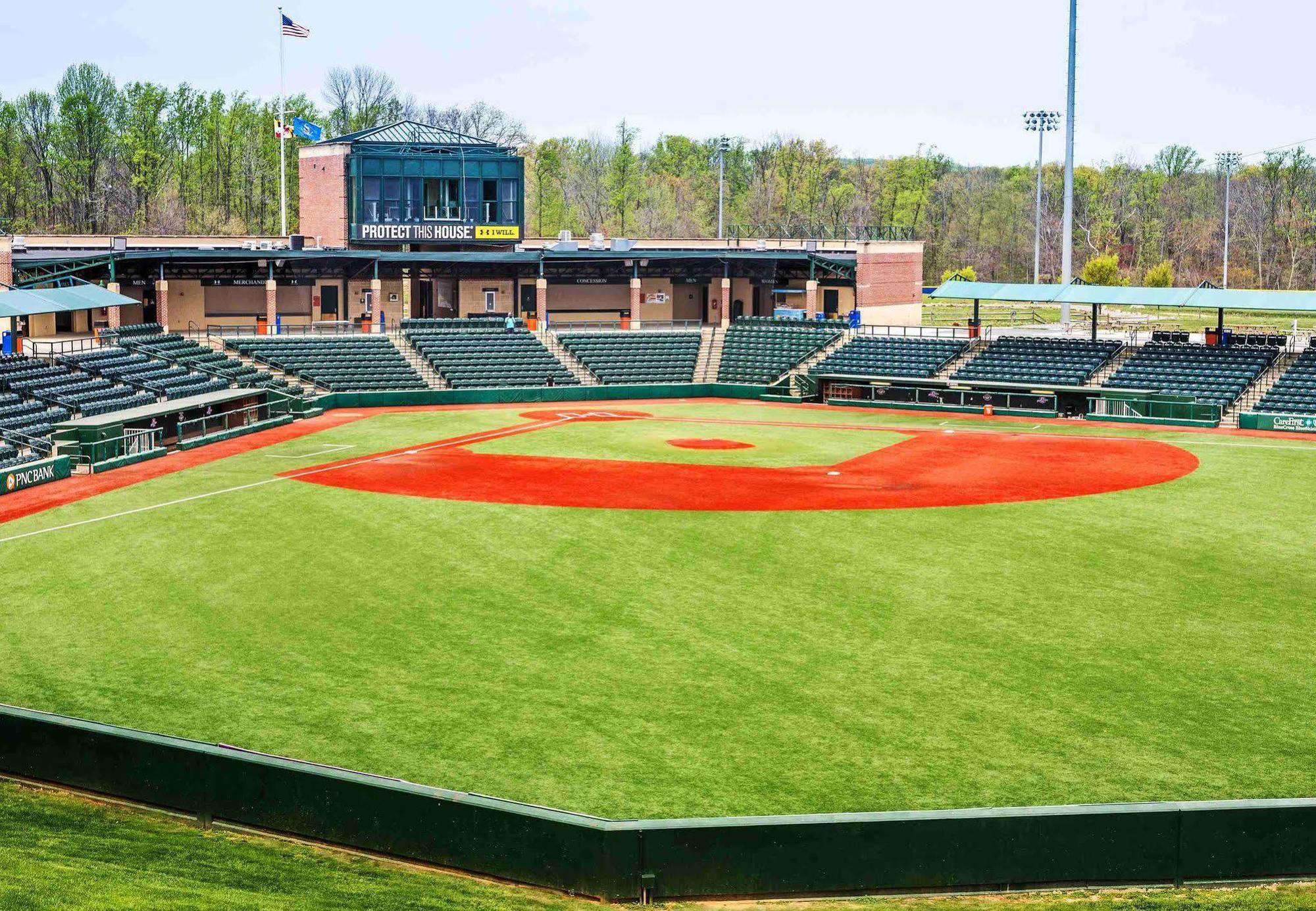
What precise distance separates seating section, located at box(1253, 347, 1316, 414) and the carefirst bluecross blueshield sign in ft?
149

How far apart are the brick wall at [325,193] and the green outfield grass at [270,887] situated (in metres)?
61.8

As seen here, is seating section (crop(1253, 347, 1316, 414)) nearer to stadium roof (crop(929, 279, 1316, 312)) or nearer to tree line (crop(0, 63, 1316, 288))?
stadium roof (crop(929, 279, 1316, 312))

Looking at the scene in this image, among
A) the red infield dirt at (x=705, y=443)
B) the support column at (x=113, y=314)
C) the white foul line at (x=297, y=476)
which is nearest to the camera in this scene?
the white foul line at (x=297, y=476)

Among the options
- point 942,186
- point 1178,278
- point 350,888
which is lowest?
point 350,888

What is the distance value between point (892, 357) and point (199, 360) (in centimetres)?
3353

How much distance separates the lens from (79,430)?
40188 millimetres

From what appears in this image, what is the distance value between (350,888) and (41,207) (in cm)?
11447

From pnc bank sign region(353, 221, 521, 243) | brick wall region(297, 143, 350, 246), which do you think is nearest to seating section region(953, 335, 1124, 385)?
pnc bank sign region(353, 221, 521, 243)

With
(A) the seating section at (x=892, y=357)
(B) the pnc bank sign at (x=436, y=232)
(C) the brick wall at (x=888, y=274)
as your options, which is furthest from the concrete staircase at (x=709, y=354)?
(B) the pnc bank sign at (x=436, y=232)

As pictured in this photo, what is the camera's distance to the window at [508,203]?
74188mm

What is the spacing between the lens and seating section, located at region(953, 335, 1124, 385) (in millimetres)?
60938

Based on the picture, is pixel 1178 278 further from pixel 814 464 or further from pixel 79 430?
pixel 79 430

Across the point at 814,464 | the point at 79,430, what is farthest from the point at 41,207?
the point at 814,464

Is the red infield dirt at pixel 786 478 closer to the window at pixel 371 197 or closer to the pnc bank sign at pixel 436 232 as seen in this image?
the pnc bank sign at pixel 436 232
